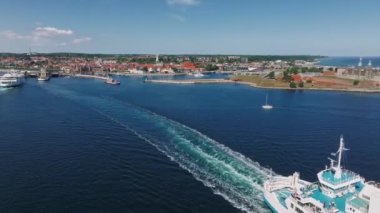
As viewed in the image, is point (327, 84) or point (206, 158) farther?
point (327, 84)

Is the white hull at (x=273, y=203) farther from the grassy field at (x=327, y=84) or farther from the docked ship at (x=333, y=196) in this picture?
the grassy field at (x=327, y=84)

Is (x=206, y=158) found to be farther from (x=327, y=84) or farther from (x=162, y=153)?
(x=327, y=84)

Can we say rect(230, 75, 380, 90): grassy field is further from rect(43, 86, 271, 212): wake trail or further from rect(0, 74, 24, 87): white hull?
rect(0, 74, 24, 87): white hull

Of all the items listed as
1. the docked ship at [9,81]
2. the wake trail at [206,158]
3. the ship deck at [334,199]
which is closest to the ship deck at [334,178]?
the ship deck at [334,199]

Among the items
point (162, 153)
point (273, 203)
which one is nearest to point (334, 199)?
point (273, 203)

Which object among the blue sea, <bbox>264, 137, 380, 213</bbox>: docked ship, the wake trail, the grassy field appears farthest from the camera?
the grassy field

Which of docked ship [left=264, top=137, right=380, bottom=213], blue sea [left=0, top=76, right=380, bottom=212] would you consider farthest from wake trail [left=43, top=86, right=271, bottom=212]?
docked ship [left=264, top=137, right=380, bottom=213]

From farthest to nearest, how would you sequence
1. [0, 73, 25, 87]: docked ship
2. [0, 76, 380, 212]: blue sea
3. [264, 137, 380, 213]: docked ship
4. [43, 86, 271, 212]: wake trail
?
[0, 73, 25, 87]: docked ship, [43, 86, 271, 212]: wake trail, [0, 76, 380, 212]: blue sea, [264, 137, 380, 213]: docked ship
